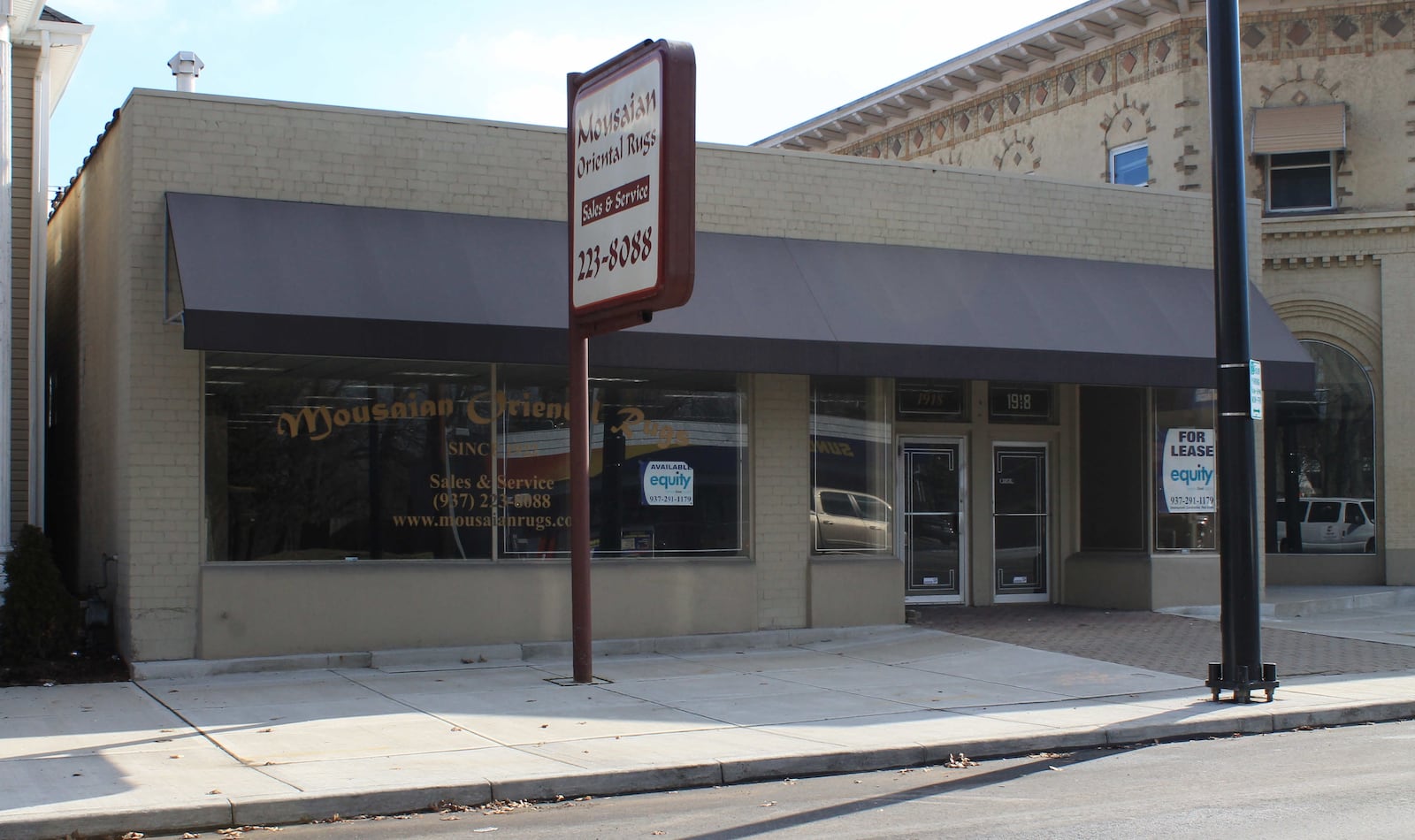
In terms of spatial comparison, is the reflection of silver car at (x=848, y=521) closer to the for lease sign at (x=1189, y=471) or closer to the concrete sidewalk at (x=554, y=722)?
the concrete sidewalk at (x=554, y=722)

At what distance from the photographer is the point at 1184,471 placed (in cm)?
1642

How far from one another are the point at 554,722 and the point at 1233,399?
5631 mm

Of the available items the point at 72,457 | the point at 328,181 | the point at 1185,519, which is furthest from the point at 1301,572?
the point at 72,457

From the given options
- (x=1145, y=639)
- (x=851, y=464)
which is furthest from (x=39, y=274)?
(x=1145, y=639)

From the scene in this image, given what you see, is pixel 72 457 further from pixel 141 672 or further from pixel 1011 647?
pixel 1011 647

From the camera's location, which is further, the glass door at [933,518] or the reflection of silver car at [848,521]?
the glass door at [933,518]

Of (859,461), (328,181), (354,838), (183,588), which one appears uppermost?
(328,181)

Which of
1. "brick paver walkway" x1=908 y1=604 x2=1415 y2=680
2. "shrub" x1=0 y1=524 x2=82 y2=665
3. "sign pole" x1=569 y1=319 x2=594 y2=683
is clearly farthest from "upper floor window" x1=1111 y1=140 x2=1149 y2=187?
"shrub" x1=0 y1=524 x2=82 y2=665

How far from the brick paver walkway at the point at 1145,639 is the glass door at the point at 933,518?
12.3 inches

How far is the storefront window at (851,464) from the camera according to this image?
14.4 meters

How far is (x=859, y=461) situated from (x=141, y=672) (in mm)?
7218

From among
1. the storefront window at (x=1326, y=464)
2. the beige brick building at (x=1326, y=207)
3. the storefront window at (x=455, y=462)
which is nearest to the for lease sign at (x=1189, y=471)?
the storefront window at (x=1326, y=464)

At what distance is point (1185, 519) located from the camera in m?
16.5

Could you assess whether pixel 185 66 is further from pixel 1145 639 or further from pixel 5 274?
pixel 1145 639
